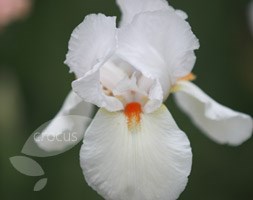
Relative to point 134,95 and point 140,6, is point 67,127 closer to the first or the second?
point 134,95

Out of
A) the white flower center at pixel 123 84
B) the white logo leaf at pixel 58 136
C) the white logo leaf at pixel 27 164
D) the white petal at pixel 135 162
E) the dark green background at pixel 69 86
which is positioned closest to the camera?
the white petal at pixel 135 162

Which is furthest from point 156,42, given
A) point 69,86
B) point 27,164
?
→ point 69,86

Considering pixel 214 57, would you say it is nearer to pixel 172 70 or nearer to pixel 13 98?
pixel 13 98

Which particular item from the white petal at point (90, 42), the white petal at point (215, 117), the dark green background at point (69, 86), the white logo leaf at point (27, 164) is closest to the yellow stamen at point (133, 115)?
the white petal at point (90, 42)

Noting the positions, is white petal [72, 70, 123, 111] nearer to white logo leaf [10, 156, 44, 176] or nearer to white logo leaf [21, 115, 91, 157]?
white logo leaf [21, 115, 91, 157]

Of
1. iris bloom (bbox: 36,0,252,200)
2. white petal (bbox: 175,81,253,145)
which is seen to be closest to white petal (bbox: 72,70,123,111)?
iris bloom (bbox: 36,0,252,200)

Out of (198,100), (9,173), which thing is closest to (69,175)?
(9,173)

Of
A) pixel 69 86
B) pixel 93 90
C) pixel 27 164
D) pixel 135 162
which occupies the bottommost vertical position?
pixel 69 86

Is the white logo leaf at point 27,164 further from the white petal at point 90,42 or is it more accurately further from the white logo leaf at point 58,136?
the white petal at point 90,42
